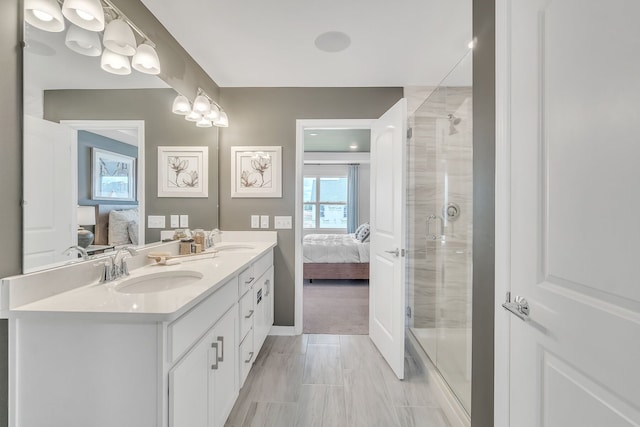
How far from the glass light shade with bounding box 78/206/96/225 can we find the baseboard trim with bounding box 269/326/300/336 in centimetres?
187

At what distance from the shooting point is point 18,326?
0.94 meters

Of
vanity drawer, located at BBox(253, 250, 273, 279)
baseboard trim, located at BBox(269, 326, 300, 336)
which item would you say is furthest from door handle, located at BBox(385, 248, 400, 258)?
baseboard trim, located at BBox(269, 326, 300, 336)

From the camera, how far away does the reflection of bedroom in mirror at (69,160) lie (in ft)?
3.43

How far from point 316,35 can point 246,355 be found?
2253 mm

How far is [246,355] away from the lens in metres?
1.79

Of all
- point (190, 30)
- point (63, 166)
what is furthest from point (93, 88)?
point (190, 30)

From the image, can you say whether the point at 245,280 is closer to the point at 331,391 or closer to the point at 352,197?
the point at 331,391

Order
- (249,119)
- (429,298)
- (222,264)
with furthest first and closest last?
(249,119)
(429,298)
(222,264)

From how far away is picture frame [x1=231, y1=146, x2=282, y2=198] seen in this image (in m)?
2.71

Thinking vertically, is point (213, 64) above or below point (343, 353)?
A: above

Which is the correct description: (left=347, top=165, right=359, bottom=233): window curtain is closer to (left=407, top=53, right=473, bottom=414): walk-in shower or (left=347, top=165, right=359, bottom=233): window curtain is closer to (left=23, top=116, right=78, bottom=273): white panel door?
(left=407, top=53, right=473, bottom=414): walk-in shower

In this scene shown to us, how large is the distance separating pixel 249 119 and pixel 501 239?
2.44 meters

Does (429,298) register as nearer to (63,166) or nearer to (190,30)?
(63,166)

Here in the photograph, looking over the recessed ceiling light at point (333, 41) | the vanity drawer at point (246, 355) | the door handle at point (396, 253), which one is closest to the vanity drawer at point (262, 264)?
the vanity drawer at point (246, 355)
